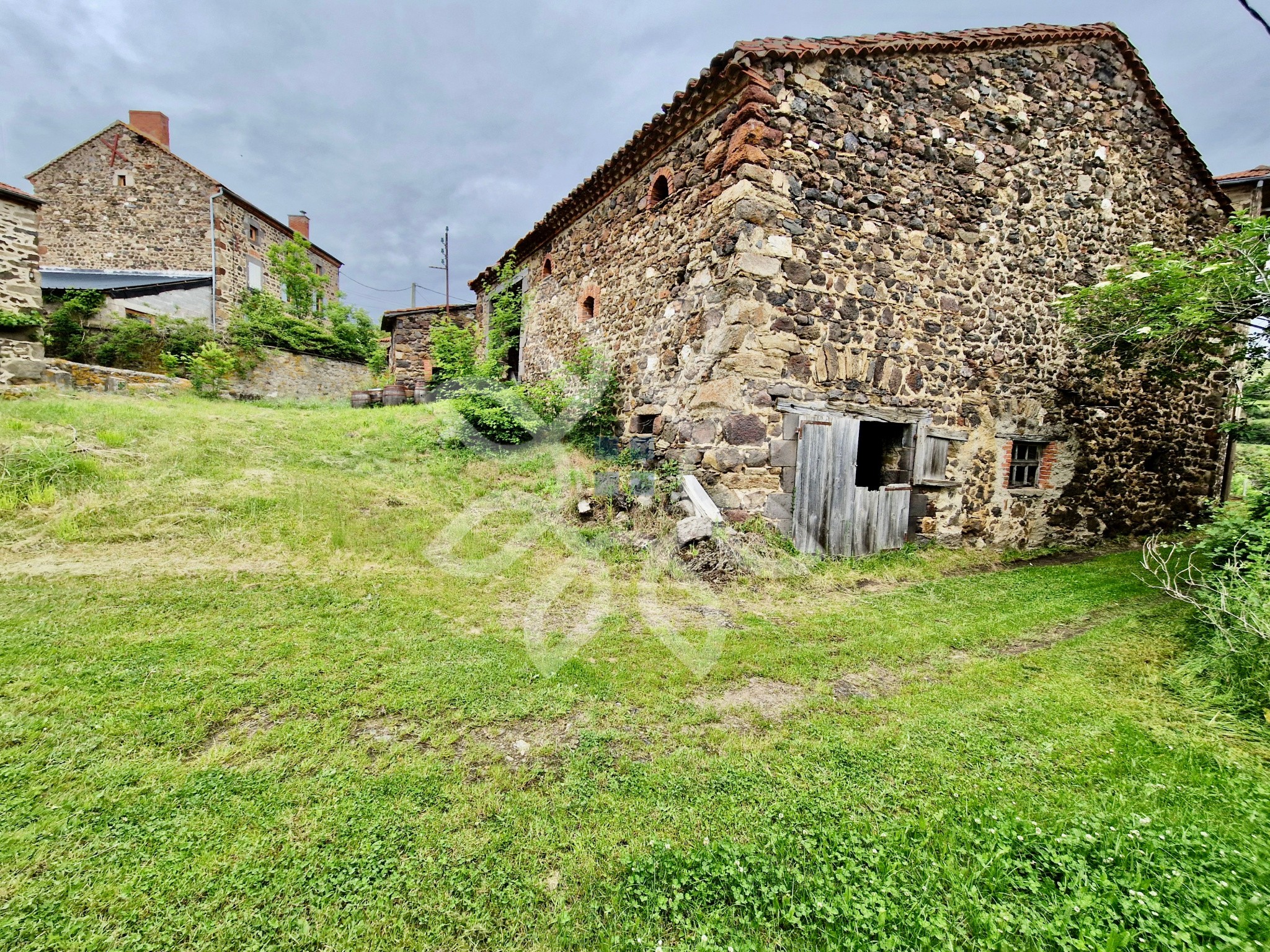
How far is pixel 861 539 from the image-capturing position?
23.0 feet

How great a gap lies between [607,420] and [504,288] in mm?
6651

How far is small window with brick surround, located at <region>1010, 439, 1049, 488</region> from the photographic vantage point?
8.30 m

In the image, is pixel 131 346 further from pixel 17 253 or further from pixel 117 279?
pixel 117 279

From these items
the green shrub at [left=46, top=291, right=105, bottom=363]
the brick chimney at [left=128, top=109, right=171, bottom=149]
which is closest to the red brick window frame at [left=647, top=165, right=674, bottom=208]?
the green shrub at [left=46, top=291, right=105, bottom=363]

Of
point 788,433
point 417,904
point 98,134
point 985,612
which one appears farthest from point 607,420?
point 98,134

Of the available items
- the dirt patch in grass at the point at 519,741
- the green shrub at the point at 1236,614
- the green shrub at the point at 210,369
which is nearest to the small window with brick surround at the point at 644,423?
the dirt patch in grass at the point at 519,741

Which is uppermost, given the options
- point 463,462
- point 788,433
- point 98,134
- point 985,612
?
point 98,134

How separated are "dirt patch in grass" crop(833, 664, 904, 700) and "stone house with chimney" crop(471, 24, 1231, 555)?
110 inches

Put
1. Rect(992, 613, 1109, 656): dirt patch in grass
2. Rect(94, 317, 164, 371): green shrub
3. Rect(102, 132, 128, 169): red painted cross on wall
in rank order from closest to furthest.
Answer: Rect(992, 613, 1109, 656): dirt patch in grass → Rect(94, 317, 164, 371): green shrub → Rect(102, 132, 128, 169): red painted cross on wall

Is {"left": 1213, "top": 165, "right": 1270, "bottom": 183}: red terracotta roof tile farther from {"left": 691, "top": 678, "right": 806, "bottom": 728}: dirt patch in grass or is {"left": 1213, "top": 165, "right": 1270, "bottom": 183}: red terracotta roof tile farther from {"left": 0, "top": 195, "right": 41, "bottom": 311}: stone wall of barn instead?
{"left": 0, "top": 195, "right": 41, "bottom": 311}: stone wall of barn

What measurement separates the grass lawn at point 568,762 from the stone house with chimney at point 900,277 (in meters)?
2.35

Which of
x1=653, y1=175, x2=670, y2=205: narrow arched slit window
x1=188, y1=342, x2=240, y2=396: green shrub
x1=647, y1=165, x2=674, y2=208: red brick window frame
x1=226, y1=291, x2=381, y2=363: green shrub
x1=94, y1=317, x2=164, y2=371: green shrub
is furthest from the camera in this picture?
x1=226, y1=291, x2=381, y2=363: green shrub

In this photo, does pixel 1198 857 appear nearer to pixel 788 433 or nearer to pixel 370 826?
pixel 370 826

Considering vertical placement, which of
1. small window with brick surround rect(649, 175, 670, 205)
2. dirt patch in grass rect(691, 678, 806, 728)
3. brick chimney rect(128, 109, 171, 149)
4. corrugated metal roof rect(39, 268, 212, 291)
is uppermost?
brick chimney rect(128, 109, 171, 149)
